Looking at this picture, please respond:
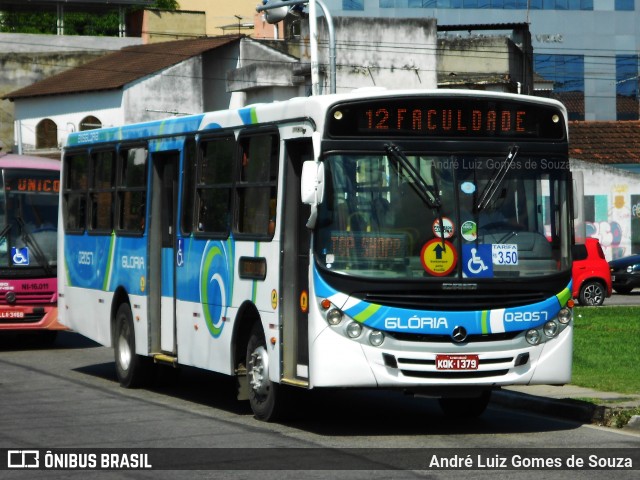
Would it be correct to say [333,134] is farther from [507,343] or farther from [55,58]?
[55,58]

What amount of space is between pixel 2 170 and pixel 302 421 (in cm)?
1078

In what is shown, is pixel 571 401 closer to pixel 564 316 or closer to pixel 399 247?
pixel 564 316

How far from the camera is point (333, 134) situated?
38.3 ft

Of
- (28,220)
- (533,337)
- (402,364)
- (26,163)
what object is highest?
(26,163)

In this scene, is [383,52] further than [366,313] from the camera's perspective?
Yes

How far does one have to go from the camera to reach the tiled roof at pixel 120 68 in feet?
174

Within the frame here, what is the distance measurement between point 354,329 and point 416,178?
138 centimetres

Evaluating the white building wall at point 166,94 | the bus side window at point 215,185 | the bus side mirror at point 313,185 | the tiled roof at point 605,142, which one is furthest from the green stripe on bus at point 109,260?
the white building wall at point 166,94

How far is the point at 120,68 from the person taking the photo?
56.3 meters

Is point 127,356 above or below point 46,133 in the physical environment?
below

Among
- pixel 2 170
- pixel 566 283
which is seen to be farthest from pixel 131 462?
pixel 2 170

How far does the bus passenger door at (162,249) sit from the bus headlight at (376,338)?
4.09m

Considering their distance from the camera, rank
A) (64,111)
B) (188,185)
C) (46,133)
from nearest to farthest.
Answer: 1. (188,185)
2. (64,111)
3. (46,133)

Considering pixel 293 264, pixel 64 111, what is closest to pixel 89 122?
pixel 64 111
